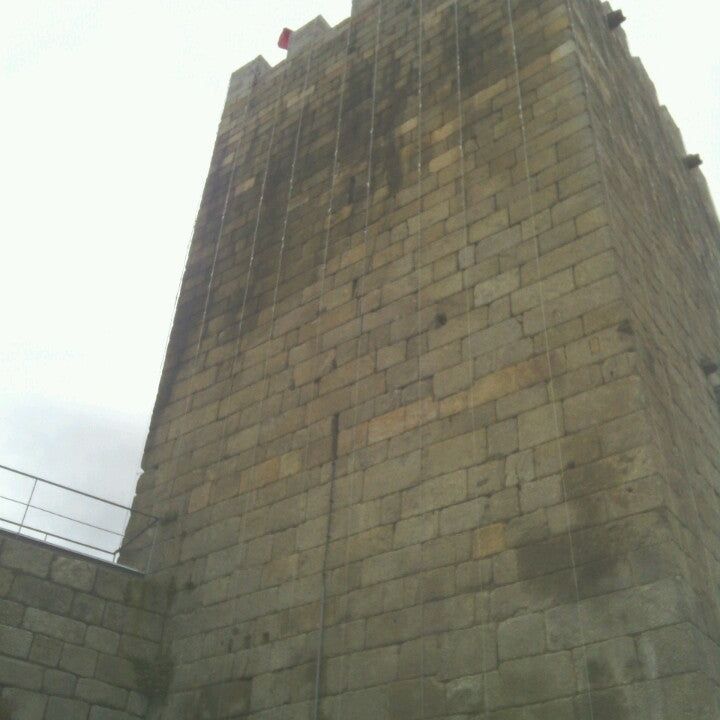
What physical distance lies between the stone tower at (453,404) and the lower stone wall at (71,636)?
311mm

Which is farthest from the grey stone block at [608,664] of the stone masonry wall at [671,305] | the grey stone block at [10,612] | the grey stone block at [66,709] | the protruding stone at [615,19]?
the protruding stone at [615,19]

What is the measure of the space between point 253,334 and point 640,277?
12.3ft

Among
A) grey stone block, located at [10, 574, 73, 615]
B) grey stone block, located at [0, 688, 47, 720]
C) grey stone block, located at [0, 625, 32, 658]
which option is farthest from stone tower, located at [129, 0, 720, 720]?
grey stone block, located at [0, 625, 32, 658]

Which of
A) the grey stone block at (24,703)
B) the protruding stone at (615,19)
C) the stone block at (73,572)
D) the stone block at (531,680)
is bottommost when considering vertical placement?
the stone block at (531,680)

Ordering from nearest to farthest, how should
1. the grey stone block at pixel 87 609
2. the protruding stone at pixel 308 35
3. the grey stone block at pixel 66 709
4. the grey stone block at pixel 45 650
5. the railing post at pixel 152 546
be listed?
the grey stone block at pixel 66 709 → the grey stone block at pixel 45 650 → the grey stone block at pixel 87 609 → the railing post at pixel 152 546 → the protruding stone at pixel 308 35

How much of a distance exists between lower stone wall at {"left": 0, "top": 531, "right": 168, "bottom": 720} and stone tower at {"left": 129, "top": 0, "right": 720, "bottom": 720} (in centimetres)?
31

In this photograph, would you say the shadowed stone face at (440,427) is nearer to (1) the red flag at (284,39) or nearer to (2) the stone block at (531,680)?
(2) the stone block at (531,680)

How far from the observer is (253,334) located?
8.49 metres

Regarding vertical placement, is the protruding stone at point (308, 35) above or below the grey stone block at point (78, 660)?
above

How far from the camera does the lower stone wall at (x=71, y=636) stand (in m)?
6.34

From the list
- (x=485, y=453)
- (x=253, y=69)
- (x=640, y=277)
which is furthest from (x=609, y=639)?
(x=253, y=69)

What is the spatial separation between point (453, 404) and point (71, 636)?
3.47m

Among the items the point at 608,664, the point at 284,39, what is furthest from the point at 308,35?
the point at 608,664

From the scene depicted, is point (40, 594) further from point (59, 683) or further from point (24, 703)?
point (24, 703)
